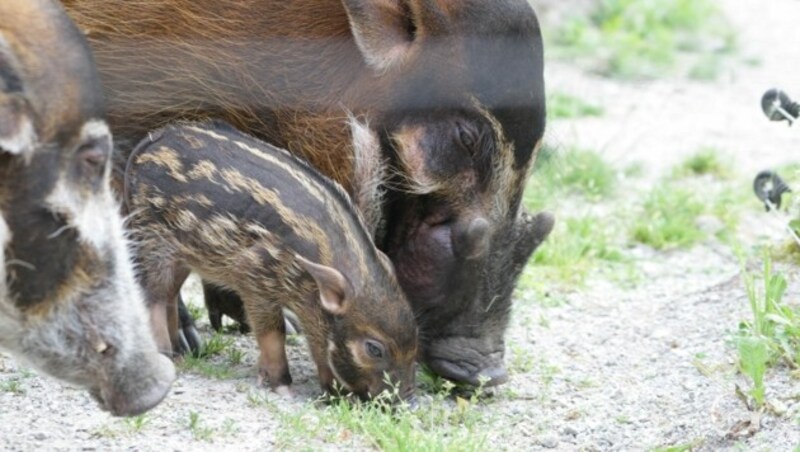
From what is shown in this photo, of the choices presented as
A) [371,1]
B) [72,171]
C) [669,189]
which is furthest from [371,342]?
→ [669,189]

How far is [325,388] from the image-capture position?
14.1 feet

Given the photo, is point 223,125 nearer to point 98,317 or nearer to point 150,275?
point 150,275

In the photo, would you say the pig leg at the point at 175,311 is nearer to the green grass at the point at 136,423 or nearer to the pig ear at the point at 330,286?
the pig ear at the point at 330,286

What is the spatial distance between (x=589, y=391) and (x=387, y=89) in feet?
3.72

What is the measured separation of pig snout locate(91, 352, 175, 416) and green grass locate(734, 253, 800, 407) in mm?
1567

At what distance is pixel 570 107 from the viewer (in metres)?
8.22

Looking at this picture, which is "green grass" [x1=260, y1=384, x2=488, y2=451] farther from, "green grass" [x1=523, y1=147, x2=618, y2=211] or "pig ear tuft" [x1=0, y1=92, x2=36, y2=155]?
"green grass" [x1=523, y1=147, x2=618, y2=211]

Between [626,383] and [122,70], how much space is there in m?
1.76

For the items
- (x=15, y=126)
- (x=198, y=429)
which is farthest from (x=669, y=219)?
(x=15, y=126)

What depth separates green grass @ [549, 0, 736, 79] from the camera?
944 cm

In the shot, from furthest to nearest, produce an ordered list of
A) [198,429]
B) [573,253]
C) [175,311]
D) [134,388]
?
[573,253] < [175,311] < [198,429] < [134,388]

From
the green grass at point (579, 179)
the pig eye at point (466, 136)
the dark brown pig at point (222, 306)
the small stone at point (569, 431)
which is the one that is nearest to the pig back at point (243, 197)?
the pig eye at point (466, 136)

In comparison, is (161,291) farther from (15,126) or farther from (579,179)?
(579,179)

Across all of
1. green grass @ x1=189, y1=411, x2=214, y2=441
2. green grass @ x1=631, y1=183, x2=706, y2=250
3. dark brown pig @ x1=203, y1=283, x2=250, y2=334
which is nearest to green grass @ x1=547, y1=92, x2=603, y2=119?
green grass @ x1=631, y1=183, x2=706, y2=250
